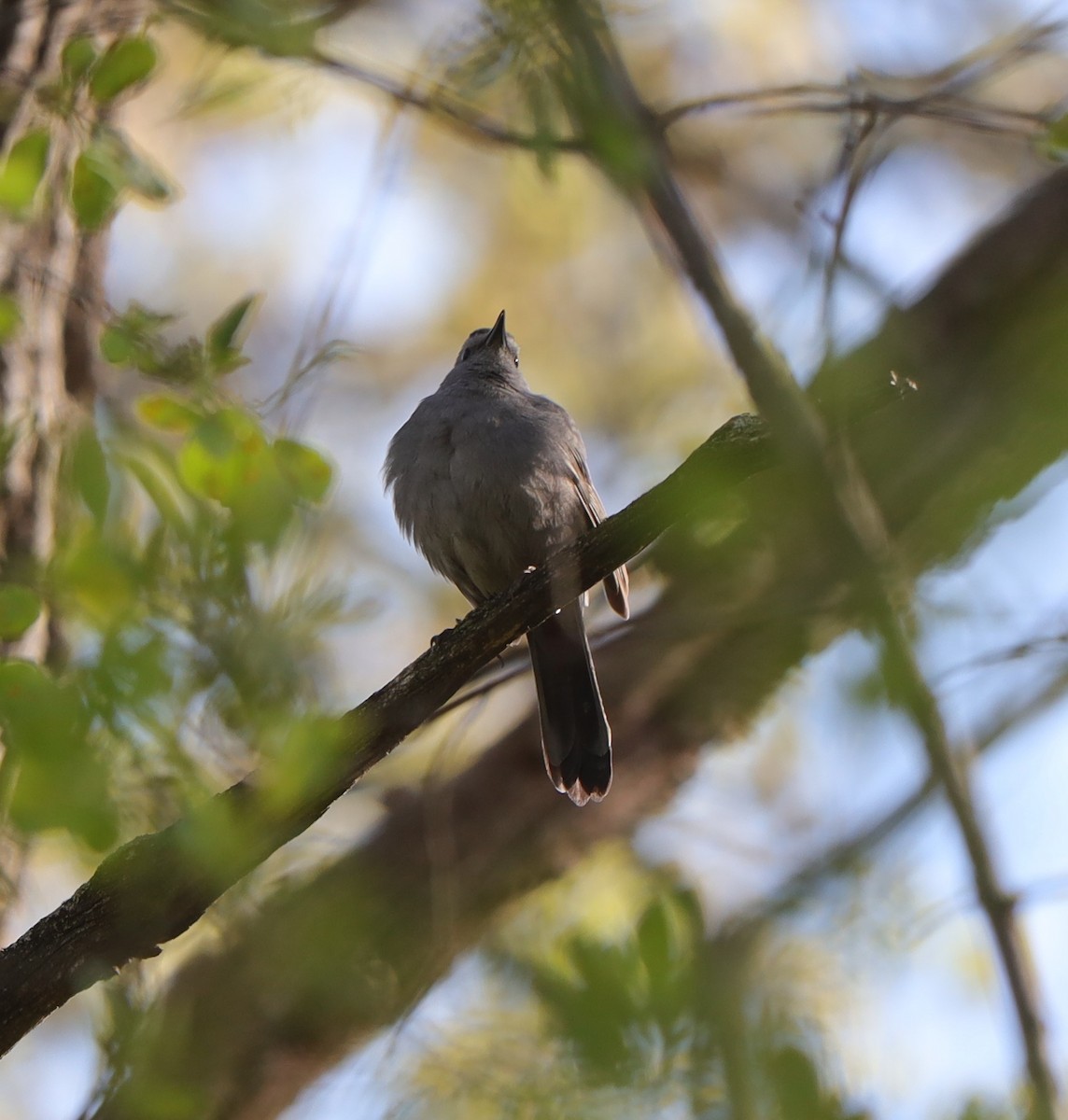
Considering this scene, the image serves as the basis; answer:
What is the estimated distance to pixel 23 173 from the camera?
2920 mm

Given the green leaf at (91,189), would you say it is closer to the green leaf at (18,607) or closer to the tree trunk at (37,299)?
the green leaf at (18,607)

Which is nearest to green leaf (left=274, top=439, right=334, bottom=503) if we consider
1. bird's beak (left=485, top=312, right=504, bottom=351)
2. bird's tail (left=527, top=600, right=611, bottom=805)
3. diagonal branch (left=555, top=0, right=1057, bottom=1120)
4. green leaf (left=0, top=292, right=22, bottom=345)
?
green leaf (left=0, top=292, right=22, bottom=345)

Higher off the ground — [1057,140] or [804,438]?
[1057,140]

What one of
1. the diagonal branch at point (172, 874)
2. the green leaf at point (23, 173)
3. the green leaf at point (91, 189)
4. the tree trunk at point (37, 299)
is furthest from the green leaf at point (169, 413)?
the tree trunk at point (37, 299)

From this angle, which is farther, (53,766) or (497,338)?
(497,338)

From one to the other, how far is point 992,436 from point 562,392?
711 cm

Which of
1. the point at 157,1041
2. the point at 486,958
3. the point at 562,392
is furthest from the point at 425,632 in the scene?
the point at 157,1041

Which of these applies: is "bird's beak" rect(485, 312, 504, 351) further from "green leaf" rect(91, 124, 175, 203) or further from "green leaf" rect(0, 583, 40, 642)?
"green leaf" rect(0, 583, 40, 642)

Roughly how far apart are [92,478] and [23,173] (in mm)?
843

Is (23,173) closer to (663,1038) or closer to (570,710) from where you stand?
(663,1038)

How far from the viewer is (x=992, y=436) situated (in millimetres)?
4156

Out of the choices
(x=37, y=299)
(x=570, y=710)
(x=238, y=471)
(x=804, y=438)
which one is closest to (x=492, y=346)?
(x=570, y=710)

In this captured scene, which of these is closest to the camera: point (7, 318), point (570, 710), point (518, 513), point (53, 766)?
point (53, 766)

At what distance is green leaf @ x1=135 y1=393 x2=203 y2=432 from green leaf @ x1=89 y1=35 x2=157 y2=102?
70 cm
